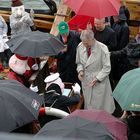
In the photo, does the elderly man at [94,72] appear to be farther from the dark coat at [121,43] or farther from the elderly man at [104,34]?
the dark coat at [121,43]

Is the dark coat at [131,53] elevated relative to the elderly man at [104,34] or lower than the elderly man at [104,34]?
lower

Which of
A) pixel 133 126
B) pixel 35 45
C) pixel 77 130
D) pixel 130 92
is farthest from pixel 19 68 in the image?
pixel 77 130

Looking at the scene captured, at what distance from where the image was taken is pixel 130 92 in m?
3.79

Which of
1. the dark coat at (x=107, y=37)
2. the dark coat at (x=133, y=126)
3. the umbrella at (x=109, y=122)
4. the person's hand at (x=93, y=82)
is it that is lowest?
the person's hand at (x=93, y=82)

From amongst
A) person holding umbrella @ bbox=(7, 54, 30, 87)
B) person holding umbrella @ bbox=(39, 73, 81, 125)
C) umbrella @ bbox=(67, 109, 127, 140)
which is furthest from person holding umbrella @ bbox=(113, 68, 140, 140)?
person holding umbrella @ bbox=(7, 54, 30, 87)

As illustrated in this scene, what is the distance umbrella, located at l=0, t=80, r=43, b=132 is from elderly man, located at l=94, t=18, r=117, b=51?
271cm

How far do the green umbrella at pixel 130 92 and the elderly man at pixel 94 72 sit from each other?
5.27ft

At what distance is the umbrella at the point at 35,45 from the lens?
17.8ft

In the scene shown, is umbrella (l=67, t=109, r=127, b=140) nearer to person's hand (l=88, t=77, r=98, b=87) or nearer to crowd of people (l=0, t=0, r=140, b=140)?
crowd of people (l=0, t=0, r=140, b=140)

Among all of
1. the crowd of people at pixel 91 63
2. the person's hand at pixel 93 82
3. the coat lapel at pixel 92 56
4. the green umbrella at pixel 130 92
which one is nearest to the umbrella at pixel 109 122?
the green umbrella at pixel 130 92

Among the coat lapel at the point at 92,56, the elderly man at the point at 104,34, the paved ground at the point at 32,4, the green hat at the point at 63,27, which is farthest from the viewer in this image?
the paved ground at the point at 32,4

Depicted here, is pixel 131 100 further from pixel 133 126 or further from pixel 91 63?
pixel 91 63

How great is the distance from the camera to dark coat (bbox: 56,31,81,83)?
6352 millimetres

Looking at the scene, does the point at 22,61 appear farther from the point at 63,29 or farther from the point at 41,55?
the point at 63,29
